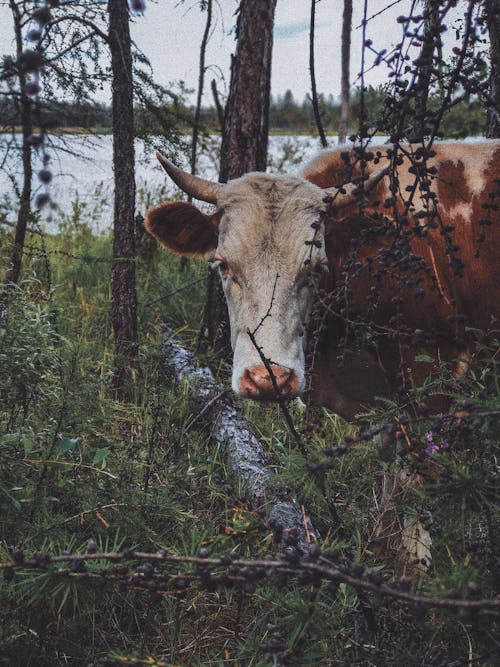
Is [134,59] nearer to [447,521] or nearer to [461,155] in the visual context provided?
[461,155]

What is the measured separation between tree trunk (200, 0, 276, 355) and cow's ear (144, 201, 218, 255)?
1.20 m

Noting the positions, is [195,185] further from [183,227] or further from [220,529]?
[220,529]

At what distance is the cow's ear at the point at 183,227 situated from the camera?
3.51 metres

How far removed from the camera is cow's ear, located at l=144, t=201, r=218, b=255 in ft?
11.5

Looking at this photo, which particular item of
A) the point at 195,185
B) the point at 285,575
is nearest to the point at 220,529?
the point at 285,575

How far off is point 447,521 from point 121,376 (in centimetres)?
337

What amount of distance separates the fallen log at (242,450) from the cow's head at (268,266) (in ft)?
1.65

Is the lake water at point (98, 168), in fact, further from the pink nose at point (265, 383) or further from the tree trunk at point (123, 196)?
the pink nose at point (265, 383)

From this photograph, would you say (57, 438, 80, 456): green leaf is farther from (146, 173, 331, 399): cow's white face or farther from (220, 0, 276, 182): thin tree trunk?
(220, 0, 276, 182): thin tree trunk

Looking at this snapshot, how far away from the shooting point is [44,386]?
2.88 meters

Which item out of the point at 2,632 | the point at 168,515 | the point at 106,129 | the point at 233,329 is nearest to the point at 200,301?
the point at 106,129

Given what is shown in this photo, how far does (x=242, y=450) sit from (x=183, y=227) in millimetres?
1509

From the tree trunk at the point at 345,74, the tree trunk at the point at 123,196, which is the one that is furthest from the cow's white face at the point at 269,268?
the tree trunk at the point at 345,74

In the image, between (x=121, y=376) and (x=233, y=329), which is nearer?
(x=233, y=329)
